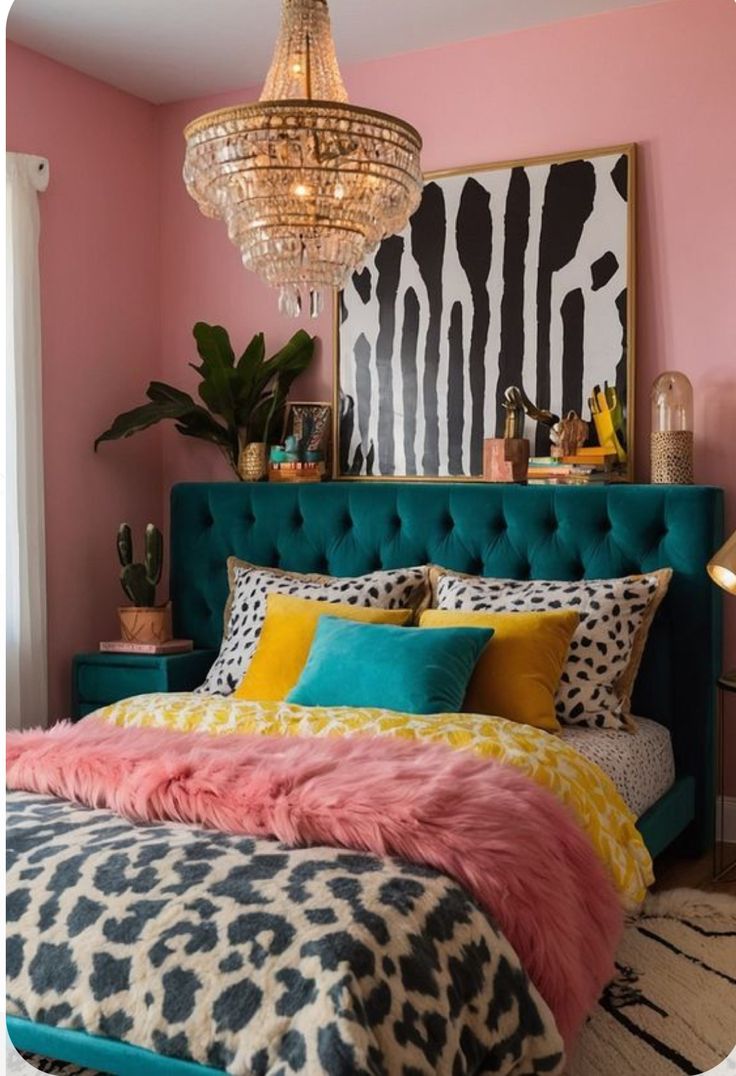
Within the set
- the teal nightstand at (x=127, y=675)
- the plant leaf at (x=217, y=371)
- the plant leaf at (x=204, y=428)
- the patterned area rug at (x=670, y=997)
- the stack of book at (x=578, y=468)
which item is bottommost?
the patterned area rug at (x=670, y=997)

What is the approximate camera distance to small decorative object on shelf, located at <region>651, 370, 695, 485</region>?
3770 millimetres

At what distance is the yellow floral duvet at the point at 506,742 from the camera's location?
2.77m

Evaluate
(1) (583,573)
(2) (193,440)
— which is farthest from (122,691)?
(1) (583,573)

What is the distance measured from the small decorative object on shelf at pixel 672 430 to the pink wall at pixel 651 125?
112 millimetres

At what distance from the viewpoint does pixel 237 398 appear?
4488 mm

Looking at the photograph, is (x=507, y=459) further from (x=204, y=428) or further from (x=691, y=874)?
(x=691, y=874)

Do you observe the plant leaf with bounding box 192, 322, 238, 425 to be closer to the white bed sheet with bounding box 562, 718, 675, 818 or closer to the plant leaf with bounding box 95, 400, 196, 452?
the plant leaf with bounding box 95, 400, 196, 452

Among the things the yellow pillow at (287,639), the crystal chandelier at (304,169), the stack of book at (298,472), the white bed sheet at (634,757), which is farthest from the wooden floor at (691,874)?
the crystal chandelier at (304,169)

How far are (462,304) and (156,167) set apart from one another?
148 centimetres

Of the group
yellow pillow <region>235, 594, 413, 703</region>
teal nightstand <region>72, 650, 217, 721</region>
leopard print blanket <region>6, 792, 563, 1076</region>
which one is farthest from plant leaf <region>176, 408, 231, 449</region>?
leopard print blanket <region>6, 792, 563, 1076</region>

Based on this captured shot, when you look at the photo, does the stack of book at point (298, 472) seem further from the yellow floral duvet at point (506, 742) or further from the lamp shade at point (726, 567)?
the lamp shade at point (726, 567)

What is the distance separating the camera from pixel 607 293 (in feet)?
13.2

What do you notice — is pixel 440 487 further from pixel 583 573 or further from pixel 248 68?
pixel 248 68

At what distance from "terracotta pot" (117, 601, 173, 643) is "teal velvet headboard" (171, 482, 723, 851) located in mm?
239
